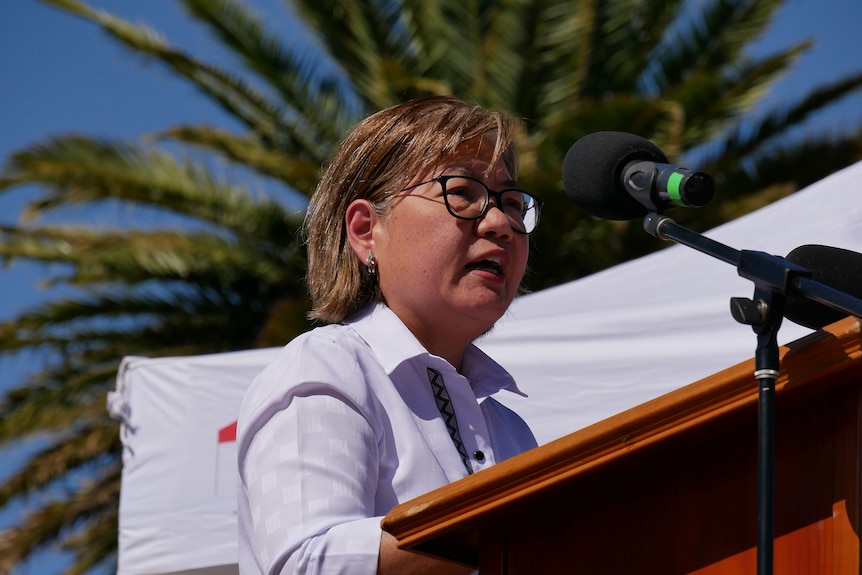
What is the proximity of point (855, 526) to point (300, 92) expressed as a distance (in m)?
9.51

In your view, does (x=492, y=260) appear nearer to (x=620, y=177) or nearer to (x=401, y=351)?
(x=401, y=351)

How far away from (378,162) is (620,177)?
68 cm

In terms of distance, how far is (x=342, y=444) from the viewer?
1.98m

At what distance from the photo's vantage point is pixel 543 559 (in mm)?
1628

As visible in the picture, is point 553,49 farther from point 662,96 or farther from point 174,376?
point 174,376

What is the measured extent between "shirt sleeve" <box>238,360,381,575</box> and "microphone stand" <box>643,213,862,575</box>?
0.57m

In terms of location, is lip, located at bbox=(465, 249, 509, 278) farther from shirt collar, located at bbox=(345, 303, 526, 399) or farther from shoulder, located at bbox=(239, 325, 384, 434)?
shoulder, located at bbox=(239, 325, 384, 434)

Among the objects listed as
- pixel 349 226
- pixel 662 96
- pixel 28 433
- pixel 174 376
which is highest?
pixel 662 96

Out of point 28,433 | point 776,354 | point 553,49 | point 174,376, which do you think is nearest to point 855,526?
point 776,354

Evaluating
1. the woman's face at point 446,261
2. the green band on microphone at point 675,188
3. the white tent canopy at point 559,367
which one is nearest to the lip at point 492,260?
the woman's face at point 446,261

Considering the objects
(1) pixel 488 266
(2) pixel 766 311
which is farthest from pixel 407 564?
(1) pixel 488 266

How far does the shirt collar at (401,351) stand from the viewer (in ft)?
7.59

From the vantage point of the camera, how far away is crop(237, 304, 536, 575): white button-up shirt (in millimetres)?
1852

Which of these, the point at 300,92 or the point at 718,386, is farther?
the point at 300,92
